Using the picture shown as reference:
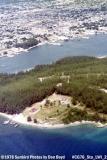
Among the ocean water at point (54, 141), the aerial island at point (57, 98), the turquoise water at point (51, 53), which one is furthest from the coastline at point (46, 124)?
the turquoise water at point (51, 53)

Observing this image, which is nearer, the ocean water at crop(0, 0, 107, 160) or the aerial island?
the ocean water at crop(0, 0, 107, 160)

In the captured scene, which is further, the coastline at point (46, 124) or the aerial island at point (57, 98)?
the aerial island at point (57, 98)

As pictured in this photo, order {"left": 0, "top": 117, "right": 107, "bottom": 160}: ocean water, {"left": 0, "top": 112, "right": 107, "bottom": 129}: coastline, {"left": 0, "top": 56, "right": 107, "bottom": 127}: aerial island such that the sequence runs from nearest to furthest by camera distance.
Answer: {"left": 0, "top": 117, "right": 107, "bottom": 160}: ocean water → {"left": 0, "top": 112, "right": 107, "bottom": 129}: coastline → {"left": 0, "top": 56, "right": 107, "bottom": 127}: aerial island

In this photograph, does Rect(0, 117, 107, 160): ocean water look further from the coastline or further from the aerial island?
the aerial island

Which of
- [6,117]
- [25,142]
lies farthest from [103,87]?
[25,142]

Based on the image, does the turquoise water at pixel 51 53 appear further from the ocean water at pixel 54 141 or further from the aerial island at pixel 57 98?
the ocean water at pixel 54 141

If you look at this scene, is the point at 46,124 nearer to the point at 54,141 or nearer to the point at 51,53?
the point at 54,141

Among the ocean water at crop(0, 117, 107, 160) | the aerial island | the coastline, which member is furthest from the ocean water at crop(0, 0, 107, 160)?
the aerial island
